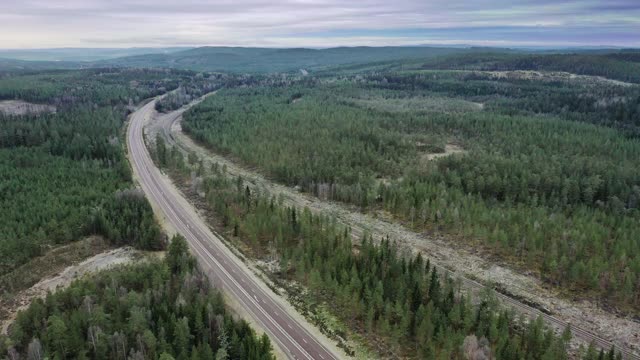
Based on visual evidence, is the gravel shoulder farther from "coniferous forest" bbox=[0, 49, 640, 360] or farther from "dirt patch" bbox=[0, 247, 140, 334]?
"dirt patch" bbox=[0, 247, 140, 334]

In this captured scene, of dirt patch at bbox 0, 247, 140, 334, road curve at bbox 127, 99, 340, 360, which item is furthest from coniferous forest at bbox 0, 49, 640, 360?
road curve at bbox 127, 99, 340, 360

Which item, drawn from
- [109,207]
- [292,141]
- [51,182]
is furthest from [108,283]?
[292,141]

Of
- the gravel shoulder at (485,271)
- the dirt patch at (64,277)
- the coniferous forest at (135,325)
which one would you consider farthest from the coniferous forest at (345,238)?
the dirt patch at (64,277)

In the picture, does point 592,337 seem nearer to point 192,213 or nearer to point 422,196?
point 422,196

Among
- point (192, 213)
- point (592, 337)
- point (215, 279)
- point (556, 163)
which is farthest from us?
point (556, 163)

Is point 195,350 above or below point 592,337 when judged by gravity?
above
